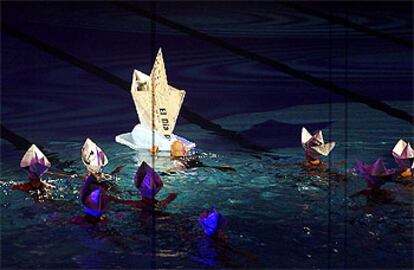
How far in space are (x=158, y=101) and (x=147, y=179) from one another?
46cm

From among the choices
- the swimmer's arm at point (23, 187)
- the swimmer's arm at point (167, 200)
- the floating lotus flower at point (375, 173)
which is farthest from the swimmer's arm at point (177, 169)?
the floating lotus flower at point (375, 173)

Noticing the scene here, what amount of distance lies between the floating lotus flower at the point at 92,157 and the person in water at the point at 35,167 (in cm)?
10

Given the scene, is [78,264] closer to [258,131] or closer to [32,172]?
[32,172]

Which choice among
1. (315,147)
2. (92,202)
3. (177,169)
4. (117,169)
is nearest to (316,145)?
(315,147)

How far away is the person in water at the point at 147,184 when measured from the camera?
157 cm

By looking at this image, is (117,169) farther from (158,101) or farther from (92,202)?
(92,202)

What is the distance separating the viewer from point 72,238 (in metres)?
1.51

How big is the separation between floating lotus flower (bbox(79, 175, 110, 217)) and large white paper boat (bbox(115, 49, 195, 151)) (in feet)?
1.64

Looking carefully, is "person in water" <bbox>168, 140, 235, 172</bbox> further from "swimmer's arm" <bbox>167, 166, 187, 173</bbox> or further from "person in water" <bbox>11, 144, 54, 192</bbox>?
"person in water" <bbox>11, 144, 54, 192</bbox>

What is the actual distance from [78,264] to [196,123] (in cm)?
118

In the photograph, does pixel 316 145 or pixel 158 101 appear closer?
pixel 316 145

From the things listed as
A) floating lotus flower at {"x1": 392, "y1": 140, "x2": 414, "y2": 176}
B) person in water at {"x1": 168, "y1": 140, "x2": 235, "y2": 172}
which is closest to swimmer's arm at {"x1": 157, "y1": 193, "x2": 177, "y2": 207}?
person in water at {"x1": 168, "y1": 140, "x2": 235, "y2": 172}

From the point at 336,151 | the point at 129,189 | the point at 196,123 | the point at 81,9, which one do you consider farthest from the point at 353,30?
the point at 129,189

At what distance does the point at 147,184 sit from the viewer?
1590 mm
